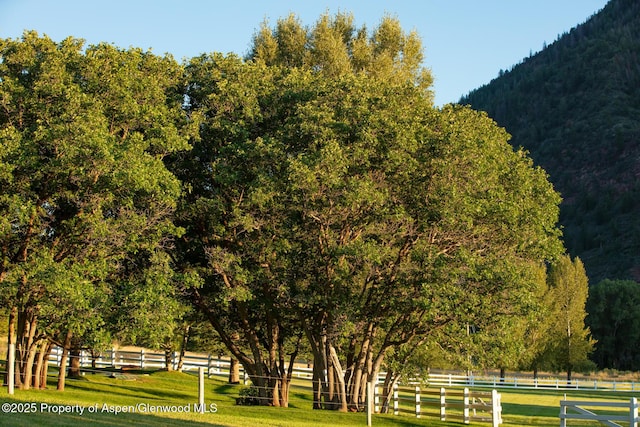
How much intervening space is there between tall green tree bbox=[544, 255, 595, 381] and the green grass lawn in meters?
19.3

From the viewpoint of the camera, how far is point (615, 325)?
92062 mm

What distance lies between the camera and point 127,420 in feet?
64.4

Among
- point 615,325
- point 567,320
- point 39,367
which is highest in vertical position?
point 615,325

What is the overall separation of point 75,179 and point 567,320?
2148 inches

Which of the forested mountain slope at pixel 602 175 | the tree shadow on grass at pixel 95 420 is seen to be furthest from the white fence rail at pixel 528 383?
the forested mountain slope at pixel 602 175

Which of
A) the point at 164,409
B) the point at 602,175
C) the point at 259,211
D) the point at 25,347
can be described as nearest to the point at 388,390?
the point at 259,211

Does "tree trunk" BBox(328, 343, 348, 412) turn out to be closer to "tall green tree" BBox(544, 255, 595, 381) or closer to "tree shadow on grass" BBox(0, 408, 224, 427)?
"tree shadow on grass" BBox(0, 408, 224, 427)

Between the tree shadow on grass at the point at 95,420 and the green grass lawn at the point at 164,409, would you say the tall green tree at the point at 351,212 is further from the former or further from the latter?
the tree shadow on grass at the point at 95,420

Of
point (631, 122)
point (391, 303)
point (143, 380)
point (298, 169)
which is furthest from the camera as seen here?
point (631, 122)

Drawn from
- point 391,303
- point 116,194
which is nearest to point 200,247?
point 116,194

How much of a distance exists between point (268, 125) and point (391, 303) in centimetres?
776

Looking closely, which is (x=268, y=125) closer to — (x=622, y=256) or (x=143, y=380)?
(x=143, y=380)

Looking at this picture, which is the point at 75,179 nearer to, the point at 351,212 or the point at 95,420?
the point at 95,420

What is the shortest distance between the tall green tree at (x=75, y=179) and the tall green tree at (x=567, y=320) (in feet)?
161
